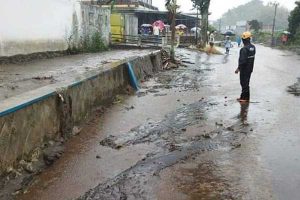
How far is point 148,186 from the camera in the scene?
5.33m

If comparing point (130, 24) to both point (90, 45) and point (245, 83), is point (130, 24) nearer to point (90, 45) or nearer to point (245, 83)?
point (90, 45)

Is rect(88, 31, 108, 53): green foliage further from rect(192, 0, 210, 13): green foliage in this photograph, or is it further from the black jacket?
rect(192, 0, 210, 13): green foliage

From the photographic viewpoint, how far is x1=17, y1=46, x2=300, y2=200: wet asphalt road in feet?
17.2

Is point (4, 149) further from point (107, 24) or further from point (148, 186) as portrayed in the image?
point (107, 24)

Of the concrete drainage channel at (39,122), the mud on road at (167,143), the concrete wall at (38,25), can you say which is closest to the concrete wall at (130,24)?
the concrete wall at (38,25)

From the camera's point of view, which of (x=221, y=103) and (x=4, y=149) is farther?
(x=221, y=103)

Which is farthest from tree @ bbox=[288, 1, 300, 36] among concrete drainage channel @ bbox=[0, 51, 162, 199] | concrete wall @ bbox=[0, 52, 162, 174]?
concrete drainage channel @ bbox=[0, 51, 162, 199]

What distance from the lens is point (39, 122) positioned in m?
6.26

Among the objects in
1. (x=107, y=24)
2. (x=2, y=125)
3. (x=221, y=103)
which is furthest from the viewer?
(x=107, y=24)

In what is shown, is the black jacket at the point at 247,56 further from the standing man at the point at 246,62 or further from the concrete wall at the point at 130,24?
the concrete wall at the point at 130,24

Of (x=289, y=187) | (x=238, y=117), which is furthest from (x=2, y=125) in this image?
(x=238, y=117)

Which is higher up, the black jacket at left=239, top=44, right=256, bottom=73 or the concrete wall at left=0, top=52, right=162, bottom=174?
the black jacket at left=239, top=44, right=256, bottom=73

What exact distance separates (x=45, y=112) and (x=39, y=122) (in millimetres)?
293

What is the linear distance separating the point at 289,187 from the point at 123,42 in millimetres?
23766
